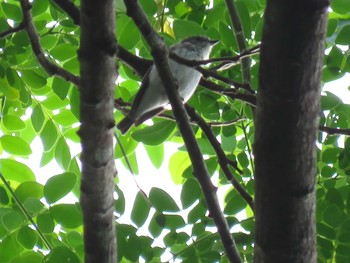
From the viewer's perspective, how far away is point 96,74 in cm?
187

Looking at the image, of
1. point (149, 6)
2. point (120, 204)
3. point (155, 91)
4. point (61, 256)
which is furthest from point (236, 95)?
point (61, 256)

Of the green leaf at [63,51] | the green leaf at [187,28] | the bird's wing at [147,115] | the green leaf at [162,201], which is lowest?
the green leaf at [162,201]

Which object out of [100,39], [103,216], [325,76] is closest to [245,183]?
[325,76]

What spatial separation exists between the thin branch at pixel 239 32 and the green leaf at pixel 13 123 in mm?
1368

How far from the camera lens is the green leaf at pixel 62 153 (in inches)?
146

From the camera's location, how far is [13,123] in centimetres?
381

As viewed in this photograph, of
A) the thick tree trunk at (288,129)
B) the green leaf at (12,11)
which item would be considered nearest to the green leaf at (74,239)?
the green leaf at (12,11)

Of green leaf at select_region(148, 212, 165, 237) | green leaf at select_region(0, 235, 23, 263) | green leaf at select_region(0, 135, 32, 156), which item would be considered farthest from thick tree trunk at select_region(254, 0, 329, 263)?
green leaf at select_region(0, 135, 32, 156)

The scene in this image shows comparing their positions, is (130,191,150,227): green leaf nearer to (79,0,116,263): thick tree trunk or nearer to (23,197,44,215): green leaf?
(23,197,44,215): green leaf

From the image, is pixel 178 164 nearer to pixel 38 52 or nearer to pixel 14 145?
pixel 14 145

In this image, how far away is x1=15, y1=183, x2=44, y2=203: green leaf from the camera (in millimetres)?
3227

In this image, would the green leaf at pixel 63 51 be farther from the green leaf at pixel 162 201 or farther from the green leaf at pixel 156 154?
the green leaf at pixel 162 201

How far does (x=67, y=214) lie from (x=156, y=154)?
791mm

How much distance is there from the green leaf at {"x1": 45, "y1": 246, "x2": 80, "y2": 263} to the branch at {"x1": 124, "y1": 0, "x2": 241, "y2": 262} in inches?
32.8
